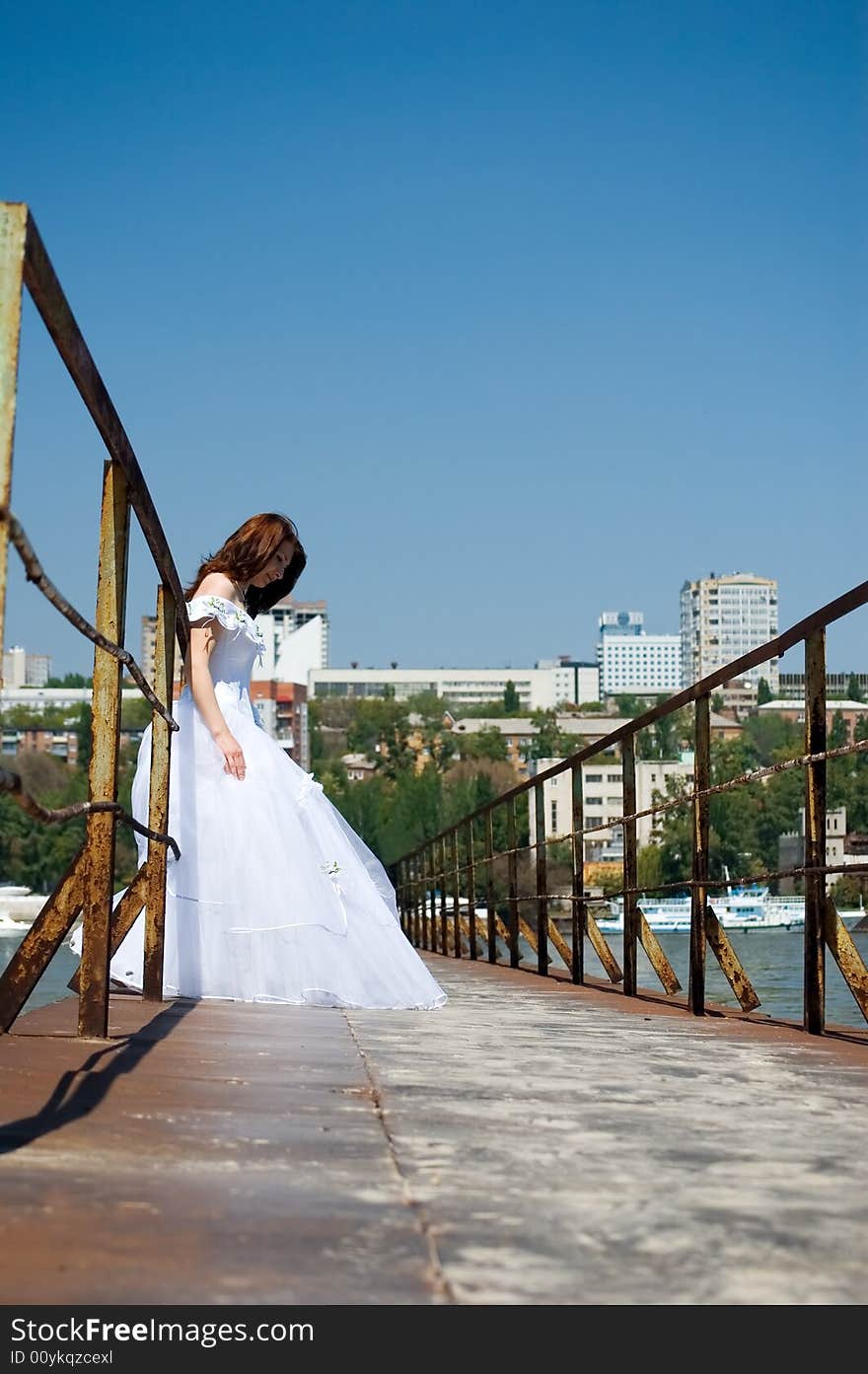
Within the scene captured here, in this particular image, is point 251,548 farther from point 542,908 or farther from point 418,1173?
point 542,908

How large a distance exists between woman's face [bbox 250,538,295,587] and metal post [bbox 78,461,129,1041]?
A: 1.67m

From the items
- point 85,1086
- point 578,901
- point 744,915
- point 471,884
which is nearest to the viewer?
point 85,1086

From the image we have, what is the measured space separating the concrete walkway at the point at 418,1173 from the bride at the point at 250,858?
103cm

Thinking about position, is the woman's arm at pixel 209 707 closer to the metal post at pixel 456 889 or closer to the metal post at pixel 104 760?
the metal post at pixel 104 760

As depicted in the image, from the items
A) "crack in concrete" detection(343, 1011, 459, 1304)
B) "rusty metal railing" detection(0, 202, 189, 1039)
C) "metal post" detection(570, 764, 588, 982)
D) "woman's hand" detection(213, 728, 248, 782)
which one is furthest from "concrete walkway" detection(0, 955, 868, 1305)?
"metal post" detection(570, 764, 588, 982)

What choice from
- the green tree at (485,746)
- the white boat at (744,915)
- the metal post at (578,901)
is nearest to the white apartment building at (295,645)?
the green tree at (485,746)

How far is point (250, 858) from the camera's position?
13.6 ft

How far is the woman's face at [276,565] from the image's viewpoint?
4.53 metres

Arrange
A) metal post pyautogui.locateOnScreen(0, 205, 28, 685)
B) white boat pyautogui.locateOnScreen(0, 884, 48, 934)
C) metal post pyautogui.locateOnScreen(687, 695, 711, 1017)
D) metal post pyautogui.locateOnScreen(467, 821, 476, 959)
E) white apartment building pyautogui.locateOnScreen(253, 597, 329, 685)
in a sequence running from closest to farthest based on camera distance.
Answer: metal post pyautogui.locateOnScreen(0, 205, 28, 685), metal post pyautogui.locateOnScreen(687, 695, 711, 1017), metal post pyautogui.locateOnScreen(467, 821, 476, 959), white boat pyautogui.locateOnScreen(0, 884, 48, 934), white apartment building pyautogui.locateOnScreen(253, 597, 329, 685)

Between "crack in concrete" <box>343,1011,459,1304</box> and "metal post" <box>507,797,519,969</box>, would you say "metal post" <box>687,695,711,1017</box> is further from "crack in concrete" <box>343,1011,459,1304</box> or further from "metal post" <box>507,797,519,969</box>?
"metal post" <box>507,797,519,969</box>

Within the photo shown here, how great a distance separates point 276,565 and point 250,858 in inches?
33.7

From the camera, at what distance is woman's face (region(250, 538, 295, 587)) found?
4527mm

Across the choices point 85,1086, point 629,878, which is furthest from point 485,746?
point 85,1086

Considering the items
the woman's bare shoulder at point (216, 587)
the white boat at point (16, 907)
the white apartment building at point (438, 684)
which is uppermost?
the white apartment building at point (438, 684)
